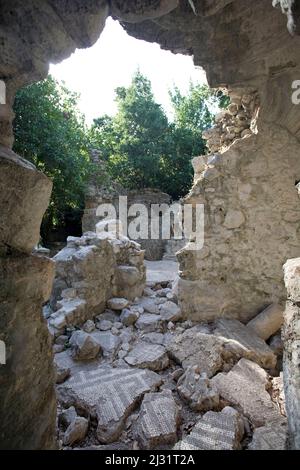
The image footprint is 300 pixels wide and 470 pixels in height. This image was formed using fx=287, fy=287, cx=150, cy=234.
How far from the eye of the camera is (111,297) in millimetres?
4590

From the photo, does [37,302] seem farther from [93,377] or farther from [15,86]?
[93,377]

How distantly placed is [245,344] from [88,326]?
196 centimetres

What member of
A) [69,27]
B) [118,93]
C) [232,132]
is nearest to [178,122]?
[118,93]

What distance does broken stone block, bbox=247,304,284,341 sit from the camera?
135 inches

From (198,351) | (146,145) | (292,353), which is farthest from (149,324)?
(146,145)

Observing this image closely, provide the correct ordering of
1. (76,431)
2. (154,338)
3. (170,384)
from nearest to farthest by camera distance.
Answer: (76,431) < (170,384) < (154,338)

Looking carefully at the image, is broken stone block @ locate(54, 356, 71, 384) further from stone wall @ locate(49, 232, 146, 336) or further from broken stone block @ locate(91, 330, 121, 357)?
stone wall @ locate(49, 232, 146, 336)

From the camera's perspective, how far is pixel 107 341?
347cm

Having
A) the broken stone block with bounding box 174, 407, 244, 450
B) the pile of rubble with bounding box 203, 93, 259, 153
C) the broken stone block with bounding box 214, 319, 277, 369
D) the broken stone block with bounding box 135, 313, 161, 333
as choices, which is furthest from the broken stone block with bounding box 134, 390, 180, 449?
the pile of rubble with bounding box 203, 93, 259, 153

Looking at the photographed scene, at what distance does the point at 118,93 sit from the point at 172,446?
1620 centimetres

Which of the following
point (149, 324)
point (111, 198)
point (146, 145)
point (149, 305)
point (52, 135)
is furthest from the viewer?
point (146, 145)

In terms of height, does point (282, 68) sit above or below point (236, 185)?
above

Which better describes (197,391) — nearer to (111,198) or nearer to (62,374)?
(62,374)

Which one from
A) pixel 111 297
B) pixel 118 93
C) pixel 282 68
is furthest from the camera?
pixel 118 93
